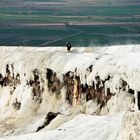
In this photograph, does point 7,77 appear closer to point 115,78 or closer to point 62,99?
point 62,99

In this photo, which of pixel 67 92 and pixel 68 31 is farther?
pixel 68 31

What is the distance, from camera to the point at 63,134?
3675 cm

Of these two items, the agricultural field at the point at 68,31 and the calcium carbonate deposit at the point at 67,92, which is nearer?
the calcium carbonate deposit at the point at 67,92

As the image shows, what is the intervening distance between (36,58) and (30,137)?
2250 cm

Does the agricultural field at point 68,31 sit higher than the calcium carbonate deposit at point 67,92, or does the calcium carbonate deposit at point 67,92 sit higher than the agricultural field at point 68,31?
the agricultural field at point 68,31

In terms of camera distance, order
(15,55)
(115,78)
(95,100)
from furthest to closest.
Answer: (15,55) < (95,100) < (115,78)

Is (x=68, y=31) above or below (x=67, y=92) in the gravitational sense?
above

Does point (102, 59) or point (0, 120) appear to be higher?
point (102, 59)

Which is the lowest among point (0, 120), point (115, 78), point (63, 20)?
point (0, 120)

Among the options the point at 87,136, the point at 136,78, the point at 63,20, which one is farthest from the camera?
the point at 63,20

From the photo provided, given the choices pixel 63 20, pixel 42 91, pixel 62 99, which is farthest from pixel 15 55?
pixel 63 20

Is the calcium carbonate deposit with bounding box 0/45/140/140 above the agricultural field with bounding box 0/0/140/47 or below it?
below

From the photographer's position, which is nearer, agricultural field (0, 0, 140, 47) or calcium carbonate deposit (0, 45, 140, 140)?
calcium carbonate deposit (0, 45, 140, 140)

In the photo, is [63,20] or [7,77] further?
[63,20]
